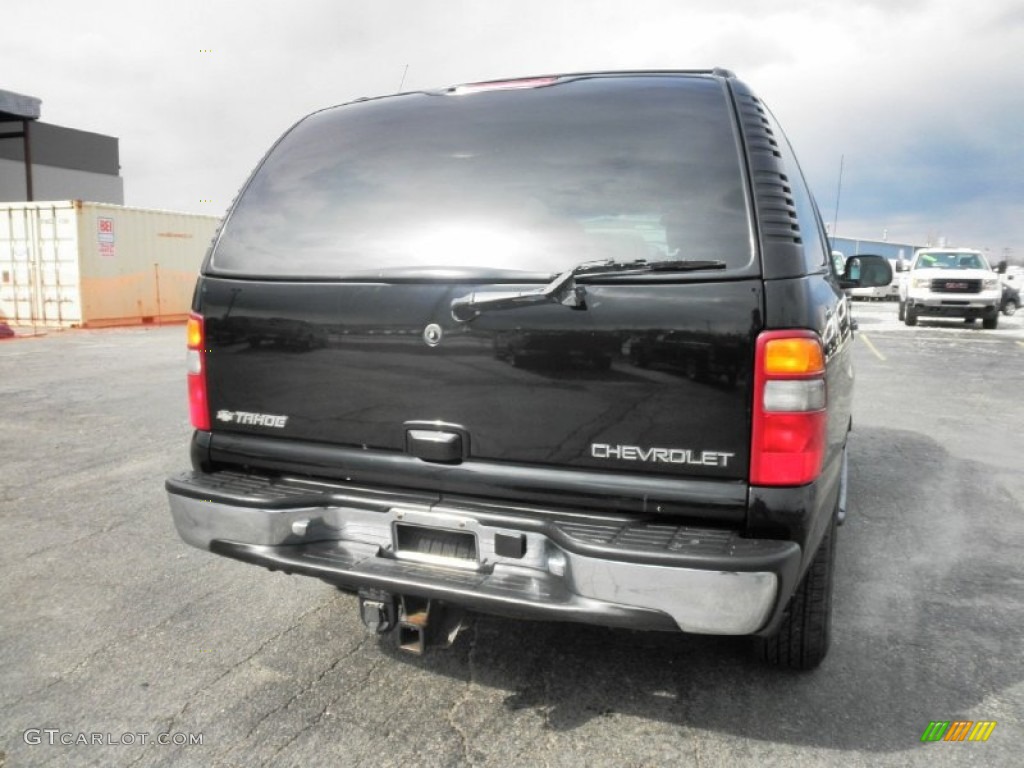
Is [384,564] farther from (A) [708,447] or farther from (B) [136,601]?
(B) [136,601]

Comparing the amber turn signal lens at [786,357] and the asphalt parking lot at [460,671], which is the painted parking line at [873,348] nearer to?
the asphalt parking lot at [460,671]

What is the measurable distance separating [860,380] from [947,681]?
327 inches

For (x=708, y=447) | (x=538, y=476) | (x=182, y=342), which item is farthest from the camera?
(x=182, y=342)

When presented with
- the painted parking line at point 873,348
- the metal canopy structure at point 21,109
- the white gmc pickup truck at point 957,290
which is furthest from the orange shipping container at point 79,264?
the white gmc pickup truck at point 957,290

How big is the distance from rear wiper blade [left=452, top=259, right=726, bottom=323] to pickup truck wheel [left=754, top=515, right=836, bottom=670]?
3.67ft

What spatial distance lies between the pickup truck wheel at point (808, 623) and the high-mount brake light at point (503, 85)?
181cm

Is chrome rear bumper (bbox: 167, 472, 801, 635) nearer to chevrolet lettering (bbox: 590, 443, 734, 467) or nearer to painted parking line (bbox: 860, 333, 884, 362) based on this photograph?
chevrolet lettering (bbox: 590, 443, 734, 467)

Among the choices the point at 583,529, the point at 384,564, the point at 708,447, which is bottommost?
the point at 384,564

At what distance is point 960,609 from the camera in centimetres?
334

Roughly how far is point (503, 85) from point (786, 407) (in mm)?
1553

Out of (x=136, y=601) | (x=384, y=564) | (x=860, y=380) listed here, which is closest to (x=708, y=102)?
(x=384, y=564)

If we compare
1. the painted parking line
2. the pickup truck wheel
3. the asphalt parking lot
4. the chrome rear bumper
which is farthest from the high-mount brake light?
the painted parking line

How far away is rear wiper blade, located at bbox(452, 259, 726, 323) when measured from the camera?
212 centimetres

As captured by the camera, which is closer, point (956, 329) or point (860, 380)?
point (860, 380)
